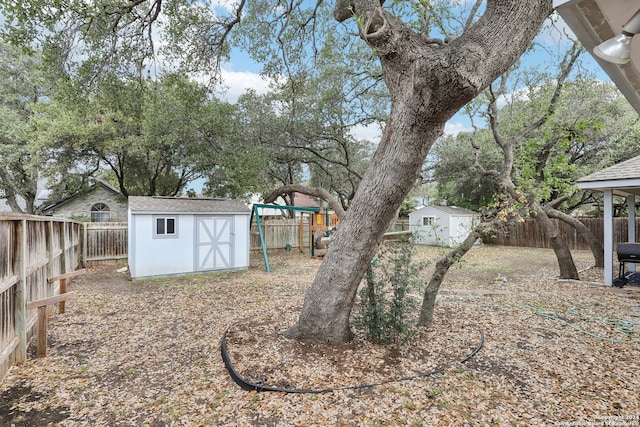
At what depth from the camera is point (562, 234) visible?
13.3m

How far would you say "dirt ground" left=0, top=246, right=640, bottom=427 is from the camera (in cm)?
239

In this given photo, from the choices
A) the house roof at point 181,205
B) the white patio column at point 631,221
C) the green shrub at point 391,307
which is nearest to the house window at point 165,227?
the house roof at point 181,205

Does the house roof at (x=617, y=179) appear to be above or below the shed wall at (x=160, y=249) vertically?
above

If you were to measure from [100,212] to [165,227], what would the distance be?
10.1 metres

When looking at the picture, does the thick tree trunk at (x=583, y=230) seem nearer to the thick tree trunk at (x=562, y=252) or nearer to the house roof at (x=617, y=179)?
the thick tree trunk at (x=562, y=252)

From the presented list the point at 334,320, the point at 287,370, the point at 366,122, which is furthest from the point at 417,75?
the point at 366,122

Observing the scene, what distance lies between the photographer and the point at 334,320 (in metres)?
3.43

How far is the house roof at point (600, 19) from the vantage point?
212cm

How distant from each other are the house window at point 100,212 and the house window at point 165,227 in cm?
1001

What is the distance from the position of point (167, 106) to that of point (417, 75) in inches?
312

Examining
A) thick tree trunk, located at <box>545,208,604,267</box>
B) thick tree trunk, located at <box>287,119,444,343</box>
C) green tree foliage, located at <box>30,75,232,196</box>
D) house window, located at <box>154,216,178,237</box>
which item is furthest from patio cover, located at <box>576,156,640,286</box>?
house window, located at <box>154,216,178,237</box>

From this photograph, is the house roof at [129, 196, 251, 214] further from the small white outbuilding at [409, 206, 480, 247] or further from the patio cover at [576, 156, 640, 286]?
the small white outbuilding at [409, 206, 480, 247]

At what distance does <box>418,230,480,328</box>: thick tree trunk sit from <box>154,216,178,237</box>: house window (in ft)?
22.5

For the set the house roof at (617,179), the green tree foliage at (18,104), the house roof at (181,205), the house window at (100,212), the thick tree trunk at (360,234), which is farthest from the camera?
the house window at (100,212)
